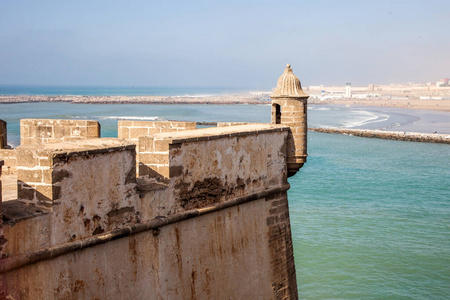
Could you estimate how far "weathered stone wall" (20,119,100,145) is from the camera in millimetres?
8016

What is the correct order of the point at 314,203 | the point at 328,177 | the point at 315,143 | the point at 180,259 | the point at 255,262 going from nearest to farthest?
the point at 180,259 < the point at 255,262 < the point at 314,203 < the point at 328,177 < the point at 315,143

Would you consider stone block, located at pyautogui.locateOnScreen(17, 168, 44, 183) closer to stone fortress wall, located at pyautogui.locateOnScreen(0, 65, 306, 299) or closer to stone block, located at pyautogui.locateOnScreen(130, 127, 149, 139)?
stone fortress wall, located at pyautogui.locateOnScreen(0, 65, 306, 299)

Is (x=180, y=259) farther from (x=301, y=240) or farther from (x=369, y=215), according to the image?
(x=369, y=215)

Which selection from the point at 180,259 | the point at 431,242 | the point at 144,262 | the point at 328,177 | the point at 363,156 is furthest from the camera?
the point at 363,156

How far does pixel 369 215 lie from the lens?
2156cm

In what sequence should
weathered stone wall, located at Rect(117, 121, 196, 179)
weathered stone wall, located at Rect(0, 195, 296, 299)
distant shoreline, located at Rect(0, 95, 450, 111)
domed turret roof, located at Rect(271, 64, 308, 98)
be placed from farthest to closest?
distant shoreline, located at Rect(0, 95, 450, 111) < domed turret roof, located at Rect(271, 64, 308, 98) < weathered stone wall, located at Rect(117, 121, 196, 179) < weathered stone wall, located at Rect(0, 195, 296, 299)

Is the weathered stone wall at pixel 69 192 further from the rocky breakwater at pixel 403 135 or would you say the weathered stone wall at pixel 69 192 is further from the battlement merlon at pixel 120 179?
the rocky breakwater at pixel 403 135

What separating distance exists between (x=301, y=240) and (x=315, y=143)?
27166mm

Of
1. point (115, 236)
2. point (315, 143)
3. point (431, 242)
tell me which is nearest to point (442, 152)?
point (315, 143)

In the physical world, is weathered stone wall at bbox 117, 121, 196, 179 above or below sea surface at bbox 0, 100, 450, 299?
above

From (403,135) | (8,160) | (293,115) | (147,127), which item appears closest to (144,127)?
(147,127)

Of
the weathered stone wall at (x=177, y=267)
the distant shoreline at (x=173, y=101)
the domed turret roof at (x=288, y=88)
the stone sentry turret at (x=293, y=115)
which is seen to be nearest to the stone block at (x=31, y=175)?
the weathered stone wall at (x=177, y=267)

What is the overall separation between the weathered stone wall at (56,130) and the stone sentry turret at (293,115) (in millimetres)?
2748

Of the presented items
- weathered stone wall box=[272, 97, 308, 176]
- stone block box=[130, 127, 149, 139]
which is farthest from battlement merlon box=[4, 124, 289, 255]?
stone block box=[130, 127, 149, 139]
